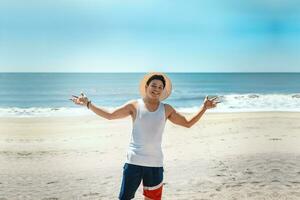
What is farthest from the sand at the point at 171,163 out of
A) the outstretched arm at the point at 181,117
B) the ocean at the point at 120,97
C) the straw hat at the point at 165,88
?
the ocean at the point at 120,97

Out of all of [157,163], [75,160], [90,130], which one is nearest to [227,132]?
[90,130]

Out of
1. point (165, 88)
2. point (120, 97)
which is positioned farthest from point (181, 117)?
A: point (120, 97)

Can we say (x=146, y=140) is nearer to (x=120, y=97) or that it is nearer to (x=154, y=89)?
(x=154, y=89)

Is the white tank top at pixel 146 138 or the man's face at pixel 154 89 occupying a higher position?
the man's face at pixel 154 89

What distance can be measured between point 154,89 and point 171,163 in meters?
4.03

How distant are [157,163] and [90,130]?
9.24 meters

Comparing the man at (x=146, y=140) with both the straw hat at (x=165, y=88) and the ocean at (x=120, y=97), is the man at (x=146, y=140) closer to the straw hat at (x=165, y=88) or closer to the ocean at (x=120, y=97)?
the straw hat at (x=165, y=88)

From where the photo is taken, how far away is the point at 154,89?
11.7ft

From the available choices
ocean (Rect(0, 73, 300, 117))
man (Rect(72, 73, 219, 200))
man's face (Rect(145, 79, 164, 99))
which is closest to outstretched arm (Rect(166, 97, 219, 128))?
man (Rect(72, 73, 219, 200))

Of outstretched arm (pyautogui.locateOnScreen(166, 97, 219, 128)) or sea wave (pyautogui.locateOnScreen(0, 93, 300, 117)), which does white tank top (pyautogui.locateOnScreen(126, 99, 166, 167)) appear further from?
sea wave (pyautogui.locateOnScreen(0, 93, 300, 117))

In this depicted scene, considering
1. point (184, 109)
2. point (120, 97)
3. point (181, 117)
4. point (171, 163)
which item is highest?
point (120, 97)

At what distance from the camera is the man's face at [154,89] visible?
11.7 feet

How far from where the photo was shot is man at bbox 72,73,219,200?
3439mm

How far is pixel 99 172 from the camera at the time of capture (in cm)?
669
